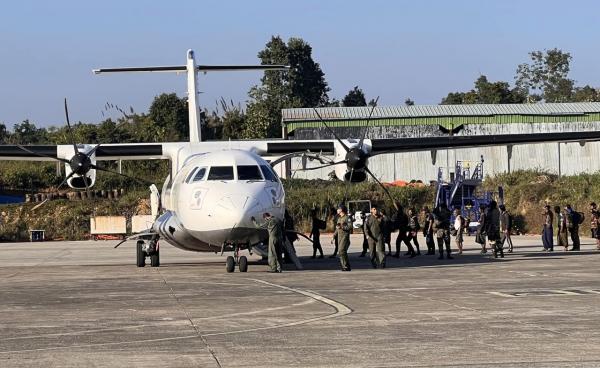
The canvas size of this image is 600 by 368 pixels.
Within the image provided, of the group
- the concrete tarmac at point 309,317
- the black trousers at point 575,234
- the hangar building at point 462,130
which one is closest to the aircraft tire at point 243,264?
the concrete tarmac at point 309,317

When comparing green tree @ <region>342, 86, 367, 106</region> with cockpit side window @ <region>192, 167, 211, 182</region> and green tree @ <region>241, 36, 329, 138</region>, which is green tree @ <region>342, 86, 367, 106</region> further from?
cockpit side window @ <region>192, 167, 211, 182</region>

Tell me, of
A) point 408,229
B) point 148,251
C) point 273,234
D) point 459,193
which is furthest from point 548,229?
point 459,193

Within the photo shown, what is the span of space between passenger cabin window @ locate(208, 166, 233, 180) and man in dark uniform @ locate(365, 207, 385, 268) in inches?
140

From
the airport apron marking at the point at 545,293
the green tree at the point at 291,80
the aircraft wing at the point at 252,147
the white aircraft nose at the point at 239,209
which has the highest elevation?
the green tree at the point at 291,80

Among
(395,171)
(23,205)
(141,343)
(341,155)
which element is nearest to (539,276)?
(341,155)

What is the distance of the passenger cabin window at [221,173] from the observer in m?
21.2

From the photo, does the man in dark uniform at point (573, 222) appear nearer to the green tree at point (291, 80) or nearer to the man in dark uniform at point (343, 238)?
the man in dark uniform at point (343, 238)

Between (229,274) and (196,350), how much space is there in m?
11.3

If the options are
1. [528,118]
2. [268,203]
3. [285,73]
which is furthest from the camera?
[285,73]

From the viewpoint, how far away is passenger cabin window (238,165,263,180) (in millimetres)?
21156

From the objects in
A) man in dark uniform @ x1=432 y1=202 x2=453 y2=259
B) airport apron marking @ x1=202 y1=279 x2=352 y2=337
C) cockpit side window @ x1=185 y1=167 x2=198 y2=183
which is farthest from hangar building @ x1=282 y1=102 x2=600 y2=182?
airport apron marking @ x1=202 y1=279 x2=352 y2=337

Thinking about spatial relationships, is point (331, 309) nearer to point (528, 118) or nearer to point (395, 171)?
point (395, 171)

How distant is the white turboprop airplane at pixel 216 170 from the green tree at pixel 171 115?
51265 millimetres

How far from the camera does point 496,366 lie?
8758mm
